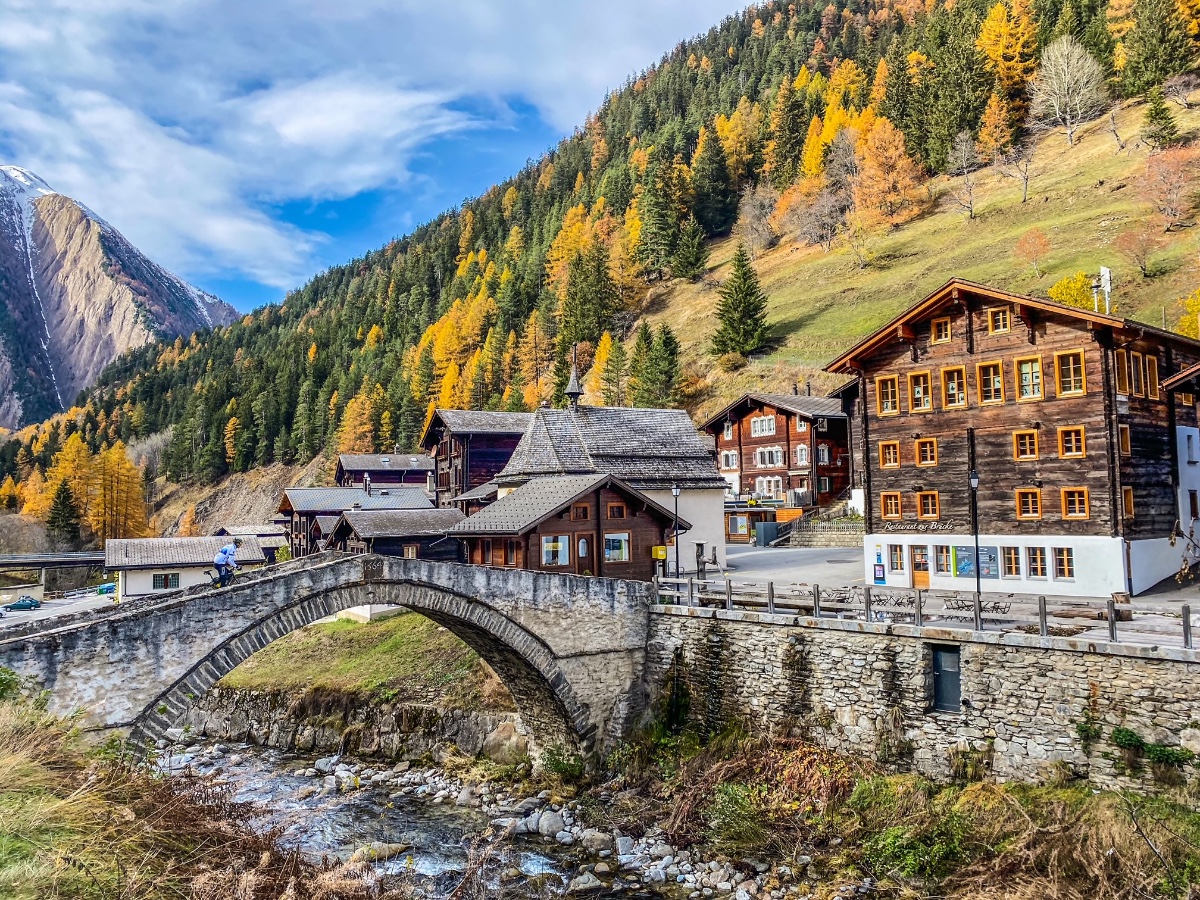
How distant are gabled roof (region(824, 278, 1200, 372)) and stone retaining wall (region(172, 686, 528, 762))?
60.0 ft

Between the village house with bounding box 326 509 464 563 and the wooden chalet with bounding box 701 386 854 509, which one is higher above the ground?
the wooden chalet with bounding box 701 386 854 509

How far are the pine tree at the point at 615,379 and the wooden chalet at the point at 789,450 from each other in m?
15.4

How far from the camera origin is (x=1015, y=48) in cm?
9569

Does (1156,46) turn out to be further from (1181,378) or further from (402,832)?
(402,832)

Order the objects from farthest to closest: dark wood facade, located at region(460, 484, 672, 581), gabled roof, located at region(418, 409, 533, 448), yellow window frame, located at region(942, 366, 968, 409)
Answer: gabled roof, located at region(418, 409, 533, 448), dark wood facade, located at region(460, 484, 672, 581), yellow window frame, located at region(942, 366, 968, 409)

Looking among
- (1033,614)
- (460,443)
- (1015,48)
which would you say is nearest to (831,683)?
(1033,614)

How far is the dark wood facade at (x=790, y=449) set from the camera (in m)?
53.8

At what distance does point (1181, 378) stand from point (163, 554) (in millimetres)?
57840

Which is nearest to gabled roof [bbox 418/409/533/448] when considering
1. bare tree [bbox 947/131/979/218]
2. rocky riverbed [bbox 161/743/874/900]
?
rocky riverbed [bbox 161/743/874/900]

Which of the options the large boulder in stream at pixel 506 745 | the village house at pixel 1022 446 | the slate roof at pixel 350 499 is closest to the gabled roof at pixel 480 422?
the slate roof at pixel 350 499

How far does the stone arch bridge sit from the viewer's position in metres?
16.6

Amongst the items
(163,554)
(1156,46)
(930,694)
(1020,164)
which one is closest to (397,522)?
(163,554)

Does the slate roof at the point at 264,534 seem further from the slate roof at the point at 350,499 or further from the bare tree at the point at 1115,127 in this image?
the bare tree at the point at 1115,127

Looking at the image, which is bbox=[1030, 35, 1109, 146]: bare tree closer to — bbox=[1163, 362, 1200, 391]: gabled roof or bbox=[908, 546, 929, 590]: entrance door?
bbox=[1163, 362, 1200, 391]: gabled roof
